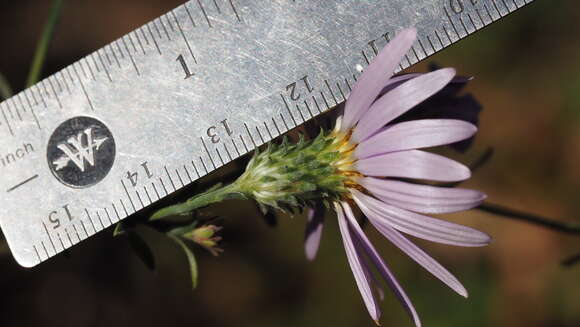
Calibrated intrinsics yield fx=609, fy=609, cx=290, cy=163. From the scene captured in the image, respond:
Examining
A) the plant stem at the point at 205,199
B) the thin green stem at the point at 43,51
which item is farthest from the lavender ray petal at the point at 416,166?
the thin green stem at the point at 43,51

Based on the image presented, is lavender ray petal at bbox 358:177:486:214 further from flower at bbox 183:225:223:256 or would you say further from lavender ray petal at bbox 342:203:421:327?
flower at bbox 183:225:223:256

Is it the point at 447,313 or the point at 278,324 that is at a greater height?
the point at 278,324

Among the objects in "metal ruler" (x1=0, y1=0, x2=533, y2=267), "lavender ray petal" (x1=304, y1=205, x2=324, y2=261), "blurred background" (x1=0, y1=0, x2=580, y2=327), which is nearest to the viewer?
"metal ruler" (x1=0, y1=0, x2=533, y2=267)

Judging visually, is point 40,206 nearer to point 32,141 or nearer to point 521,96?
point 32,141

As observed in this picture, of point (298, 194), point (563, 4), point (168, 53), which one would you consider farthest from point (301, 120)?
point (563, 4)

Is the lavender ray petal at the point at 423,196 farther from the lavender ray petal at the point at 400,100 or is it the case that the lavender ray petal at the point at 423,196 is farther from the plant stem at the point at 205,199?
the plant stem at the point at 205,199

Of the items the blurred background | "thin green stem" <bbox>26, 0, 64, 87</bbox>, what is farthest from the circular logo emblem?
the blurred background
